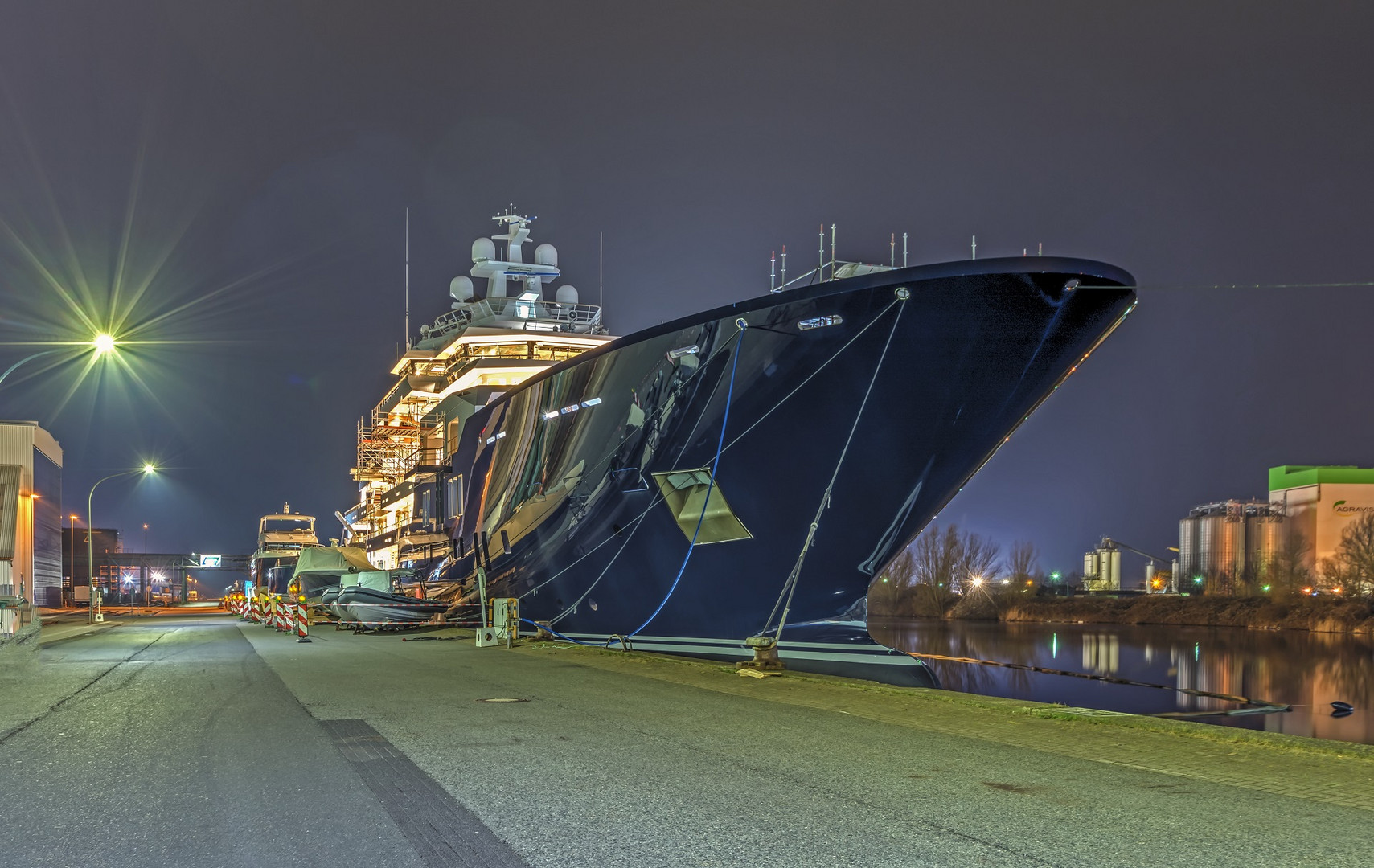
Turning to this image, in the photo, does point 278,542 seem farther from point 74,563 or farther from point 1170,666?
point 1170,666

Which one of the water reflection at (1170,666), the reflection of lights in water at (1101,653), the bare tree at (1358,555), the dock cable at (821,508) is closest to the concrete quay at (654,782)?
the dock cable at (821,508)

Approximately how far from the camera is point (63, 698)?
12242 millimetres

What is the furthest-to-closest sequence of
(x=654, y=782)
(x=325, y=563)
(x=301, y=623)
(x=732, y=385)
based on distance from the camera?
(x=325, y=563), (x=301, y=623), (x=732, y=385), (x=654, y=782)

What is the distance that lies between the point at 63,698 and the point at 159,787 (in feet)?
22.0

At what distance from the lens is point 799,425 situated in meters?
15.5

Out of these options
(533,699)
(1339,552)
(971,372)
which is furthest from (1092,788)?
(1339,552)

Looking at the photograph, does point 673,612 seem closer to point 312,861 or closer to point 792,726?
point 792,726

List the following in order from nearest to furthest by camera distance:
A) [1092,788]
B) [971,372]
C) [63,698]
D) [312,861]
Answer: [312,861], [1092,788], [63,698], [971,372]

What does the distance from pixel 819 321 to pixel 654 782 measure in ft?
Result: 29.6

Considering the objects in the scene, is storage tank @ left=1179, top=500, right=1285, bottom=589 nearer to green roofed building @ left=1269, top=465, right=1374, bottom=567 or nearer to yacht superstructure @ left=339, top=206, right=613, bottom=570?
green roofed building @ left=1269, top=465, right=1374, bottom=567

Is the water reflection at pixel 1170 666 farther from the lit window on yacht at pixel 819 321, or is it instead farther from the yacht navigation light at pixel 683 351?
the yacht navigation light at pixel 683 351

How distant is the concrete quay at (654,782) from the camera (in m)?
5.17

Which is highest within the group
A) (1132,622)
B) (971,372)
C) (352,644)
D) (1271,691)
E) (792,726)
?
(971,372)

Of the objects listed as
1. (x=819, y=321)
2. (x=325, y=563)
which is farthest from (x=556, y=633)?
(x=325, y=563)
